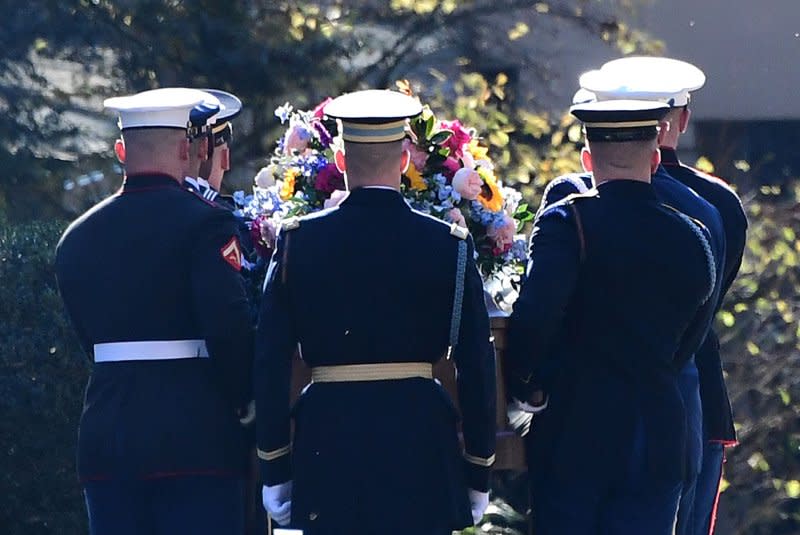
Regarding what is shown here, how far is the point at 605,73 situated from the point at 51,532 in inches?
125

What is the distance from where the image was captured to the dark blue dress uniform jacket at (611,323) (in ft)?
13.3

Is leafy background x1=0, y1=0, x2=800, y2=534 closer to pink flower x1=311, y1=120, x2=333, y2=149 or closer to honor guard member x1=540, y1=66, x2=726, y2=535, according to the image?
honor guard member x1=540, y1=66, x2=726, y2=535

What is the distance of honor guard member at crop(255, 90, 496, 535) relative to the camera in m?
3.83

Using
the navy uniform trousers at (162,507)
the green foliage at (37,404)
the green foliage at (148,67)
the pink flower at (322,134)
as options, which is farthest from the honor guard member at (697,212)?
the green foliage at (148,67)

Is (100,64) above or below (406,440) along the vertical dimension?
below

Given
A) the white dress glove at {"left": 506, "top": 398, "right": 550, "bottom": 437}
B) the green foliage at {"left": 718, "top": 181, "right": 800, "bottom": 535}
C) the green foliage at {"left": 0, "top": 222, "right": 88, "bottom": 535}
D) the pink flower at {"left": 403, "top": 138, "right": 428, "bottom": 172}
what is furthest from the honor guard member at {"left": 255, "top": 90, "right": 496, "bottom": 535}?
the green foliage at {"left": 718, "top": 181, "right": 800, "bottom": 535}

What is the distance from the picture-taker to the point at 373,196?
3.86 metres

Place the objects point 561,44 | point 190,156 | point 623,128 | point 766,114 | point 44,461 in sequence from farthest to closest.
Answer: point 766,114 → point 561,44 → point 44,461 → point 190,156 → point 623,128

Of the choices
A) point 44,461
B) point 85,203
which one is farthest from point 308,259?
point 85,203

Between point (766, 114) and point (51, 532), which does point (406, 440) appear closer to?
point (51, 532)

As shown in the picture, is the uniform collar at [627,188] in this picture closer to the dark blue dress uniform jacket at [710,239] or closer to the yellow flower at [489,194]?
the dark blue dress uniform jacket at [710,239]

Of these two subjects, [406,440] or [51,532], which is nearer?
[406,440]

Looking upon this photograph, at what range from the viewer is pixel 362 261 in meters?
3.84

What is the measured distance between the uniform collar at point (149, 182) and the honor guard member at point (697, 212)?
126 centimetres
